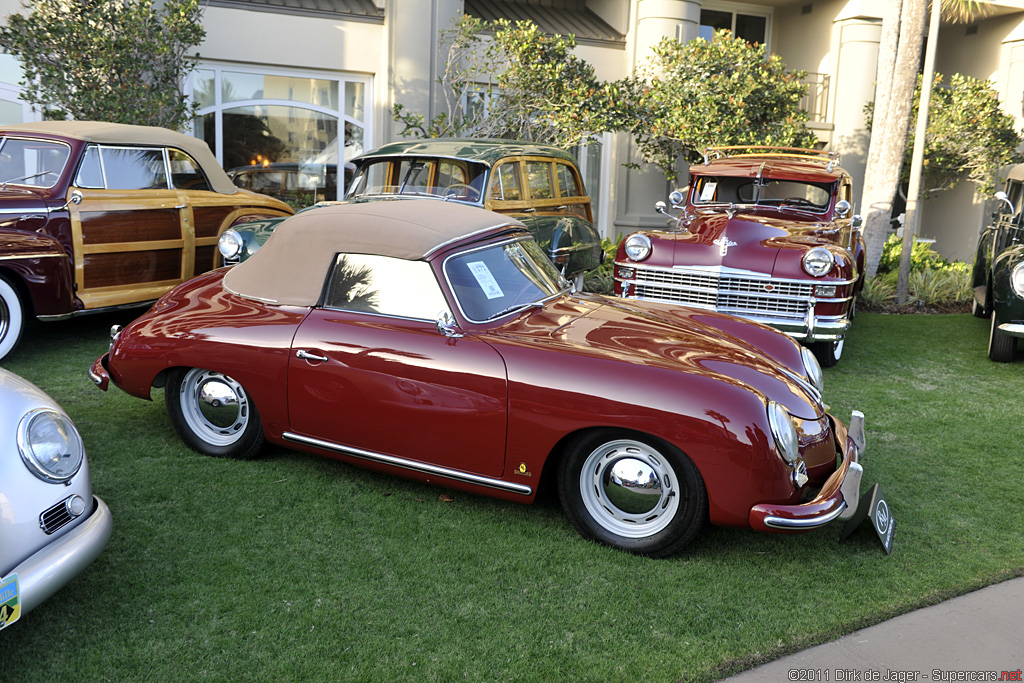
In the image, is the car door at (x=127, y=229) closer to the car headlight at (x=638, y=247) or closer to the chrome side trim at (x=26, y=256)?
the chrome side trim at (x=26, y=256)

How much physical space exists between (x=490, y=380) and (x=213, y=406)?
180 centimetres

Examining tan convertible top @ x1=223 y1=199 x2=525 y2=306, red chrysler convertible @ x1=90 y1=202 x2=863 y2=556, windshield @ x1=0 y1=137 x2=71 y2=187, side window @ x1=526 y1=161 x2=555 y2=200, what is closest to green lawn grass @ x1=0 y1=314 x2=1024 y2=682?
red chrysler convertible @ x1=90 y1=202 x2=863 y2=556

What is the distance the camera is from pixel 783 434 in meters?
3.43

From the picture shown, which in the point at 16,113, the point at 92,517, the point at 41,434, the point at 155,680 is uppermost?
the point at 16,113

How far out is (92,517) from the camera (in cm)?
297

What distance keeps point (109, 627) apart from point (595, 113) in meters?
9.50

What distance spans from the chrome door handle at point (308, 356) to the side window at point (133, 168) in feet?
13.3

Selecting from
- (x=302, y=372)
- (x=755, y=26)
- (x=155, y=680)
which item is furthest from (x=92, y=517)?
(x=755, y=26)

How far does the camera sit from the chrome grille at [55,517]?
2736 millimetres

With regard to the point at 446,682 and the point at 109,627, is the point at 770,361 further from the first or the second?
the point at 109,627

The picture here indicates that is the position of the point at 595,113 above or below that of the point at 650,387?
above

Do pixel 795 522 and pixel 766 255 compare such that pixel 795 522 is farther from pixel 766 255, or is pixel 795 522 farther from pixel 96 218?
pixel 96 218

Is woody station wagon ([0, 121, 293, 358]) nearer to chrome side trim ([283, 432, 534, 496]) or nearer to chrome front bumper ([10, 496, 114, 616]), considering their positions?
chrome side trim ([283, 432, 534, 496])

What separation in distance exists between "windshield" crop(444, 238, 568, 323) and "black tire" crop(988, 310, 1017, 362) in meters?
5.01
